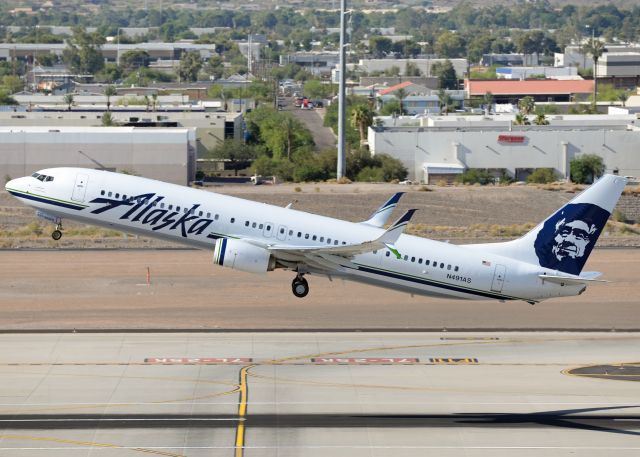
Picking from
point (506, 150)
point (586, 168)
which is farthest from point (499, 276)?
point (586, 168)

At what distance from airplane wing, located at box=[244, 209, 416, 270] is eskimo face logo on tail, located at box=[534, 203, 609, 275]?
983 cm

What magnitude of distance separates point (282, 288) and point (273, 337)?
14.5m

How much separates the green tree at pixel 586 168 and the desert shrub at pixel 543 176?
2.79m

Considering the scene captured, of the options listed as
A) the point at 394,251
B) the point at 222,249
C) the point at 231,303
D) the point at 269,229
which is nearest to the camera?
the point at 222,249

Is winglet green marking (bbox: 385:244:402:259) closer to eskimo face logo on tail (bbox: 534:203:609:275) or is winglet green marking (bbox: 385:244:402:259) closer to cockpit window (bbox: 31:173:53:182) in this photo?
eskimo face logo on tail (bbox: 534:203:609:275)

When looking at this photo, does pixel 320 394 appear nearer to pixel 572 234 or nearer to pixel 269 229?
pixel 269 229

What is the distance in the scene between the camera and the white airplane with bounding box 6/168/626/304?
7531 cm

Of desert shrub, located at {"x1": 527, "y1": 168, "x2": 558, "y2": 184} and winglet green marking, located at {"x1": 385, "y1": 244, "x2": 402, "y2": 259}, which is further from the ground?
winglet green marking, located at {"x1": 385, "y1": 244, "x2": 402, "y2": 259}

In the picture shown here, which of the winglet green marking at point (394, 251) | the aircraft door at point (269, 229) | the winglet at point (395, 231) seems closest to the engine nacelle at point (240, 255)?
the aircraft door at point (269, 229)

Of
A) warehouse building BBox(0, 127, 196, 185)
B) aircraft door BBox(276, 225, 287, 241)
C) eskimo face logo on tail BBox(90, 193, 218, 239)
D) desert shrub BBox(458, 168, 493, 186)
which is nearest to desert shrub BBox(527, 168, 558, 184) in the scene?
desert shrub BBox(458, 168, 493, 186)

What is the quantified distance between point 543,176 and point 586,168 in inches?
258

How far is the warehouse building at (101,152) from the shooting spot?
162 meters

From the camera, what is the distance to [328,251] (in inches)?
2990

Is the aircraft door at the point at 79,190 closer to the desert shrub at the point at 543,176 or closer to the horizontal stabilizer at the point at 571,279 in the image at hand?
the horizontal stabilizer at the point at 571,279
